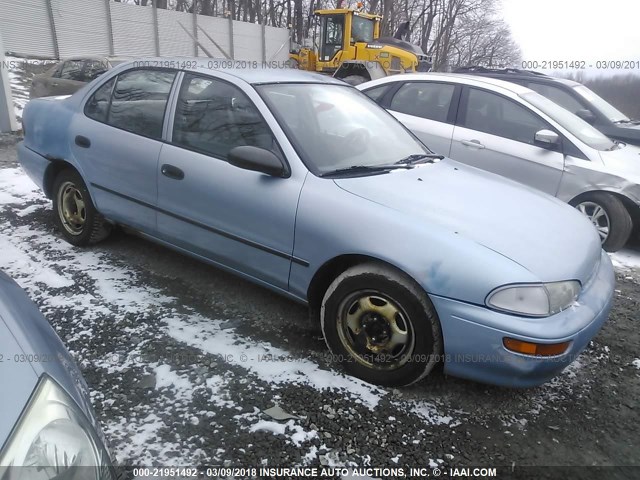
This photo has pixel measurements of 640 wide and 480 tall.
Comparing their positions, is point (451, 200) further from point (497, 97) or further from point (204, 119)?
point (497, 97)

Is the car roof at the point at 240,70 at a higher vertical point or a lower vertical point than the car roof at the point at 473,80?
higher

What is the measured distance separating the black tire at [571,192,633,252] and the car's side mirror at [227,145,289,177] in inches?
141

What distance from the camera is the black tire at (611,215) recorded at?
4754mm

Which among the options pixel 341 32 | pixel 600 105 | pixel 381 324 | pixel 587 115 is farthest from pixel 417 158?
pixel 341 32

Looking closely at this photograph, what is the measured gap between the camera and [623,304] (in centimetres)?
378

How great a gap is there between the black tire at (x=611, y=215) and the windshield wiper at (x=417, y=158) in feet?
7.62

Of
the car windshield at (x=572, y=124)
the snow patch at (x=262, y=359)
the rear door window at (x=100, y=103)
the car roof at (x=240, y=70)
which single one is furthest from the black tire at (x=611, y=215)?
the rear door window at (x=100, y=103)

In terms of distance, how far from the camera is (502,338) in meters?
2.19

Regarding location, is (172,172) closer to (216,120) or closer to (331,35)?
(216,120)

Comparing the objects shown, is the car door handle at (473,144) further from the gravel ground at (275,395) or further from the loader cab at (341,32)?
the loader cab at (341,32)

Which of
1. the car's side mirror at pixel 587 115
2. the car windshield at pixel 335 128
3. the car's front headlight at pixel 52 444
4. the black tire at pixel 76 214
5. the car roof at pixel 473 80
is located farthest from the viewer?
the car's side mirror at pixel 587 115

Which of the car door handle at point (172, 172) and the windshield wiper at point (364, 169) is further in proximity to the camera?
the car door handle at point (172, 172)

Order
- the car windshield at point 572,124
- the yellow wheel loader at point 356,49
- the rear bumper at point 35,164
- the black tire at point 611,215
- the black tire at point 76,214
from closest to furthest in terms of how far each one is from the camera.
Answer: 1. the black tire at point 76,214
2. the rear bumper at point 35,164
3. the black tire at point 611,215
4. the car windshield at point 572,124
5. the yellow wheel loader at point 356,49

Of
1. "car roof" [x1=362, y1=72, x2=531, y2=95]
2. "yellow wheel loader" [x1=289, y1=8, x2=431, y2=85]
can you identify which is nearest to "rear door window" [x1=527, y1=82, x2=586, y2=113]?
"car roof" [x1=362, y1=72, x2=531, y2=95]
